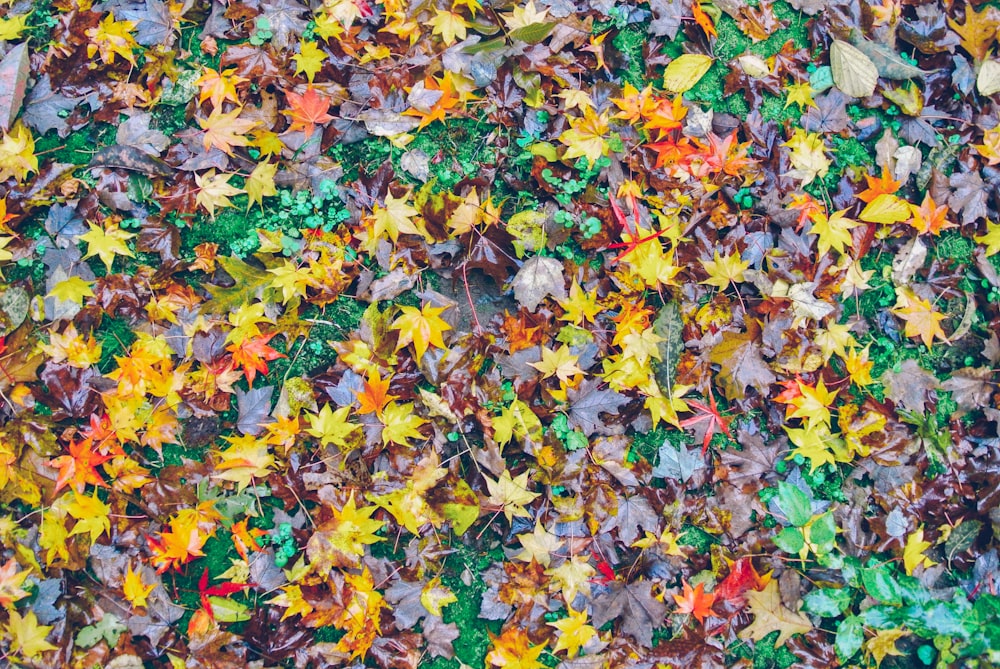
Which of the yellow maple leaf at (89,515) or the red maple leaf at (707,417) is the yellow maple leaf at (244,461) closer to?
the yellow maple leaf at (89,515)

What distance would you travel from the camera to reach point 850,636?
2057 mm

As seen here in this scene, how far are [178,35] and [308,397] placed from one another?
1.41 m

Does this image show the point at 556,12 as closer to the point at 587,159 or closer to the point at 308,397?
the point at 587,159

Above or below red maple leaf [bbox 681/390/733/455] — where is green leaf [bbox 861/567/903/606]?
below

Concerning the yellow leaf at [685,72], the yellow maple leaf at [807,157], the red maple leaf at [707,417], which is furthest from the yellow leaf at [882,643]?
the yellow leaf at [685,72]

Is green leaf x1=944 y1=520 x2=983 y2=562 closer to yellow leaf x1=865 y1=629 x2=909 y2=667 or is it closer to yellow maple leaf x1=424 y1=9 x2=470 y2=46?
yellow leaf x1=865 y1=629 x2=909 y2=667

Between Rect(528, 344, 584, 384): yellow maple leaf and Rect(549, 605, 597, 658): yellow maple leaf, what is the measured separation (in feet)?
2.46

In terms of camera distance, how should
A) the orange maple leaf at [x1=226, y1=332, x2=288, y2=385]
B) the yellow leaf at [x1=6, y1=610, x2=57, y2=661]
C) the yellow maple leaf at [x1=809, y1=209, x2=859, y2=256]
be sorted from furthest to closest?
the yellow maple leaf at [x1=809, y1=209, x2=859, y2=256], the orange maple leaf at [x1=226, y1=332, x2=288, y2=385], the yellow leaf at [x1=6, y1=610, x2=57, y2=661]

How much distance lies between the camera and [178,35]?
87.7 inches

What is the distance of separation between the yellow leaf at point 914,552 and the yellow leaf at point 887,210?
1.08m

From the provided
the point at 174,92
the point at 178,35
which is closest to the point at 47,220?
the point at 174,92

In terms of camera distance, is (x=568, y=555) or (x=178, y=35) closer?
(x=568, y=555)

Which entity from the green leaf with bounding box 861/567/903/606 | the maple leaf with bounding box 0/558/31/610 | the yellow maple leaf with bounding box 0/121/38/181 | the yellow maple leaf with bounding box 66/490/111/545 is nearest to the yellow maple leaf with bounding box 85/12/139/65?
the yellow maple leaf with bounding box 0/121/38/181

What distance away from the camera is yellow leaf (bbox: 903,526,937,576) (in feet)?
6.83
